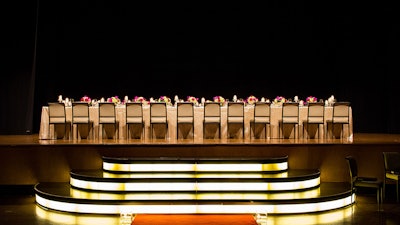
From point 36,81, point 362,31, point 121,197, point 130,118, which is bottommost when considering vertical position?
point 121,197

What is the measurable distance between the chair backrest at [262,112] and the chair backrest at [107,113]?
115 inches

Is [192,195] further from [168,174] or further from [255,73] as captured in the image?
[255,73]

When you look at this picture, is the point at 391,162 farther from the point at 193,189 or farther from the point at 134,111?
the point at 134,111

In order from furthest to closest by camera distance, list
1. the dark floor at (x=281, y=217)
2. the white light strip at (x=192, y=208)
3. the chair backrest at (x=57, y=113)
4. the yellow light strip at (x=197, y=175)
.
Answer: the chair backrest at (x=57, y=113) → the yellow light strip at (x=197, y=175) → the white light strip at (x=192, y=208) → the dark floor at (x=281, y=217)

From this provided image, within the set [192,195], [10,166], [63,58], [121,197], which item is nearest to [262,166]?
[192,195]

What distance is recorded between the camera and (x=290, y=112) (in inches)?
403

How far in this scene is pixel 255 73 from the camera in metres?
14.1

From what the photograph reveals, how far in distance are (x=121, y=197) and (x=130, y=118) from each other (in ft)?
9.95

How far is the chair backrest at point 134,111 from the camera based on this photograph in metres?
10.1

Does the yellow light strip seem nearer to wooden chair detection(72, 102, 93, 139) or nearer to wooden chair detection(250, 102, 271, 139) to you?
wooden chair detection(250, 102, 271, 139)

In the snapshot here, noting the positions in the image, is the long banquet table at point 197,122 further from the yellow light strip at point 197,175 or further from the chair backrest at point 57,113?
the yellow light strip at point 197,175

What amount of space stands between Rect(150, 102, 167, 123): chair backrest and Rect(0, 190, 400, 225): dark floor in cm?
319

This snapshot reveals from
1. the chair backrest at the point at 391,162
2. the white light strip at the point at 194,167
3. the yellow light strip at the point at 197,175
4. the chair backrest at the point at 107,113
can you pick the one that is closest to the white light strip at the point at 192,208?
the yellow light strip at the point at 197,175

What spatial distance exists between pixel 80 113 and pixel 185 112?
2157 mm
